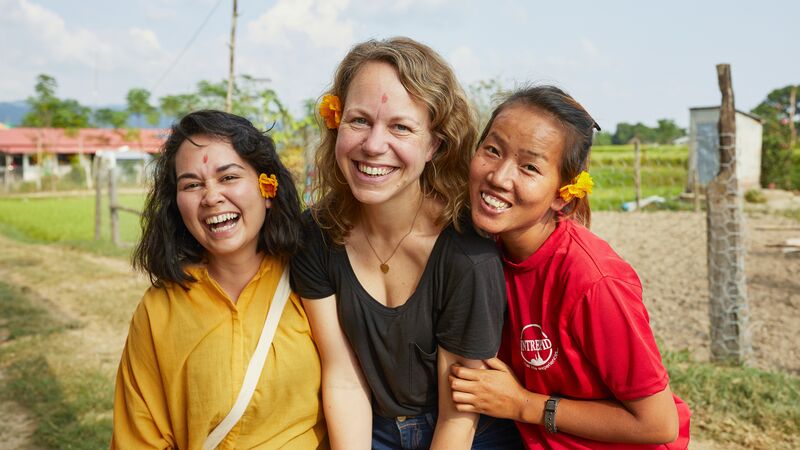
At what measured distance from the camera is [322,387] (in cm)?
211

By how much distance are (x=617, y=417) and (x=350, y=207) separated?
3.32 ft

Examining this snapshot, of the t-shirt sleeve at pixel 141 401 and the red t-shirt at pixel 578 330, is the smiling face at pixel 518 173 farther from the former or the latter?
the t-shirt sleeve at pixel 141 401

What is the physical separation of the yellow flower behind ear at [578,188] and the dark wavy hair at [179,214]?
84 centimetres

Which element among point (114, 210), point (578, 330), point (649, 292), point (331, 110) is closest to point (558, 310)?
point (578, 330)

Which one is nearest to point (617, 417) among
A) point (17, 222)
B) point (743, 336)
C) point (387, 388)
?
point (387, 388)

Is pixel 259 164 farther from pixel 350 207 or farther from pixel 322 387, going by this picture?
pixel 322 387

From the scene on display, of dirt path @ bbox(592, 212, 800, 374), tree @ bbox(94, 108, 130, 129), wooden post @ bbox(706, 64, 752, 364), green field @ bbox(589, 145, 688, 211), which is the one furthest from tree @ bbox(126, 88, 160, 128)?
wooden post @ bbox(706, 64, 752, 364)

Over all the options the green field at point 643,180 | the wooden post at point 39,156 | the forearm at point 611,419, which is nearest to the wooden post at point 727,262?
the forearm at point 611,419

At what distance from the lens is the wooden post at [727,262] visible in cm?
467

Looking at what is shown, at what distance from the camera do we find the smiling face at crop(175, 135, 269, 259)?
201 centimetres

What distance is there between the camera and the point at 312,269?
2059 millimetres

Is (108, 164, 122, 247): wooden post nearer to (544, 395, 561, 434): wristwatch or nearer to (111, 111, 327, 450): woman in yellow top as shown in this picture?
(111, 111, 327, 450): woman in yellow top

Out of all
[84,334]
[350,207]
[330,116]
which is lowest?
[84,334]

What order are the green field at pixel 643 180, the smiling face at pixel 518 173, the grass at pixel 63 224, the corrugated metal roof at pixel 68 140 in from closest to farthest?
the smiling face at pixel 518 173 < the grass at pixel 63 224 < the green field at pixel 643 180 < the corrugated metal roof at pixel 68 140
